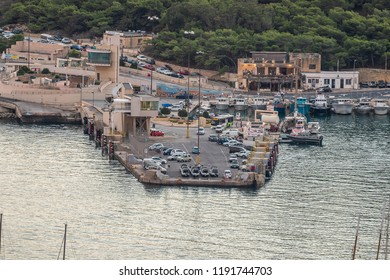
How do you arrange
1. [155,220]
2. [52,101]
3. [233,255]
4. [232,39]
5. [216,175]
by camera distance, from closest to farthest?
1. [233,255]
2. [155,220]
3. [216,175]
4. [52,101]
5. [232,39]

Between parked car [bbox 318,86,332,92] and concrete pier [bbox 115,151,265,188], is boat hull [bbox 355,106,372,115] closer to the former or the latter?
parked car [bbox 318,86,332,92]

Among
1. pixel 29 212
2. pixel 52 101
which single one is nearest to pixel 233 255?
pixel 29 212

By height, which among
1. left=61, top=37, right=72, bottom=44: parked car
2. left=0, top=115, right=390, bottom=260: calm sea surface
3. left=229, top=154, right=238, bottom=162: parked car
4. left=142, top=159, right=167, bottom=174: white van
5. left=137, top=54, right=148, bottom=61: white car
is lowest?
left=0, top=115, right=390, bottom=260: calm sea surface

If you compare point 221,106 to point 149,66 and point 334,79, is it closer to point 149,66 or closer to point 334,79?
point 149,66

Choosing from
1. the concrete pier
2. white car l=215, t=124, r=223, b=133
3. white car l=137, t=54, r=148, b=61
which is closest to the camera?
the concrete pier

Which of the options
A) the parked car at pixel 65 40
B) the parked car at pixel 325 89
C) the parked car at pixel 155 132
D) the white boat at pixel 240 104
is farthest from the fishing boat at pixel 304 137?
the parked car at pixel 65 40

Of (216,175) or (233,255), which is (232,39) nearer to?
(216,175)

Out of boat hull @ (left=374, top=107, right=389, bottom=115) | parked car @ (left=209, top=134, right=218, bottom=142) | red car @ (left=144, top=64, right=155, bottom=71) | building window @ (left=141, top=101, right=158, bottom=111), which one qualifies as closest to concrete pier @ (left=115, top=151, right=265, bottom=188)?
parked car @ (left=209, top=134, right=218, bottom=142)
